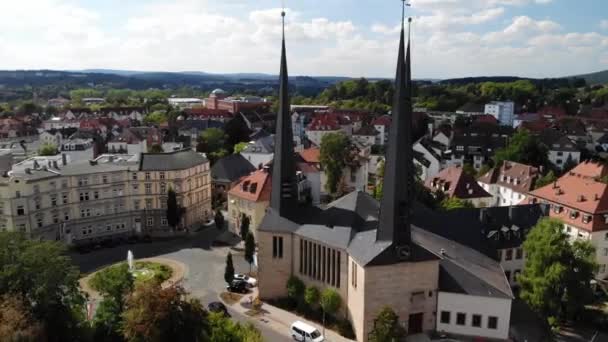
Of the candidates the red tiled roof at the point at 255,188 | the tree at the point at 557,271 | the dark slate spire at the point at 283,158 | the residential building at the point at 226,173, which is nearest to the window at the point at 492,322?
the tree at the point at 557,271

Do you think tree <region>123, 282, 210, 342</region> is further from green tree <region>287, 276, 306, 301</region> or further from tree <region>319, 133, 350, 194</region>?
tree <region>319, 133, 350, 194</region>

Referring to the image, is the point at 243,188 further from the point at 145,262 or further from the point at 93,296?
the point at 93,296

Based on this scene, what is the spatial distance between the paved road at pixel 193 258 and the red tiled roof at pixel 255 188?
6.80m

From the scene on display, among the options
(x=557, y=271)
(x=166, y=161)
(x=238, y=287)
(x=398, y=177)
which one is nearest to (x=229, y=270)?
(x=238, y=287)

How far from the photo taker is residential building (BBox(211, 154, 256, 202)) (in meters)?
81.8

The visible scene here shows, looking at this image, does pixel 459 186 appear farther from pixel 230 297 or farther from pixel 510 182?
pixel 230 297

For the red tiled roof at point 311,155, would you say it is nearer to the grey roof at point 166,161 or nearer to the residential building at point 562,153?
the grey roof at point 166,161

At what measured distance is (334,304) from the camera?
37781 millimetres

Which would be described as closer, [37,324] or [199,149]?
[37,324]

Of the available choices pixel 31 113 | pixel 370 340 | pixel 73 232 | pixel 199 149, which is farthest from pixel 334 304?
pixel 31 113

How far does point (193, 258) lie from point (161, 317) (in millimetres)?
29580

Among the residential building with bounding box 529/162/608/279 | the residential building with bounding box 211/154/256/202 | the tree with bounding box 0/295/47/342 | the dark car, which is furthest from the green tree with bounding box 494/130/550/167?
the tree with bounding box 0/295/47/342

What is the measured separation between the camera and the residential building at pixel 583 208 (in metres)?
52.4

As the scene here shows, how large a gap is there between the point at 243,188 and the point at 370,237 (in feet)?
97.5
